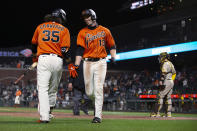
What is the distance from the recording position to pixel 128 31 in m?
44.2

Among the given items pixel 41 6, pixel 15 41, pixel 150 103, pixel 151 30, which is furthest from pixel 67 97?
pixel 15 41

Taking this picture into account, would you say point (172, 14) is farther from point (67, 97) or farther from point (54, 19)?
point (54, 19)

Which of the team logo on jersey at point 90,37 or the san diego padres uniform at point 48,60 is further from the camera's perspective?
the team logo on jersey at point 90,37

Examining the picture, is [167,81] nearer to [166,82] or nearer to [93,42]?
[166,82]

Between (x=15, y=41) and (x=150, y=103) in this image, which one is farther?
(x=15, y=41)

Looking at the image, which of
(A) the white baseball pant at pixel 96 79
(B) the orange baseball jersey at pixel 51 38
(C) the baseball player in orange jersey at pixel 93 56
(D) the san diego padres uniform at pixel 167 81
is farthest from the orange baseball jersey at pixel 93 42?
(D) the san diego padres uniform at pixel 167 81

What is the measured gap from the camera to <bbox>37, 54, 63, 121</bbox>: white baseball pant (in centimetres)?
587

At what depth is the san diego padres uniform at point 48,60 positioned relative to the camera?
5930 mm

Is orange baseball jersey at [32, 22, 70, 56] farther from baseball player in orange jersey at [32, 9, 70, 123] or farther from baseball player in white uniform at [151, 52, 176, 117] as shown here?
baseball player in white uniform at [151, 52, 176, 117]

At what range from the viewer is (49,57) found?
6.03 metres

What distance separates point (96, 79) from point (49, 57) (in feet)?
3.74

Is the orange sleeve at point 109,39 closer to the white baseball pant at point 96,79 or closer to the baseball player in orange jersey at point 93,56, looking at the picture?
the baseball player in orange jersey at point 93,56

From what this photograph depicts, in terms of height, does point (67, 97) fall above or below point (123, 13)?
below

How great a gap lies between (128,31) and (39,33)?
38511 millimetres
